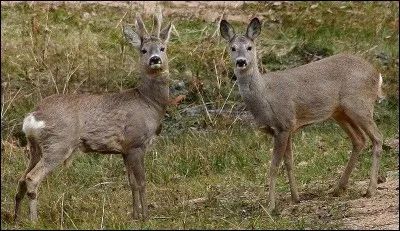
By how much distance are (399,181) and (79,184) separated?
3.04 meters

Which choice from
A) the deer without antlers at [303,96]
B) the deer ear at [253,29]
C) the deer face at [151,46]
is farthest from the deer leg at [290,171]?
the deer face at [151,46]

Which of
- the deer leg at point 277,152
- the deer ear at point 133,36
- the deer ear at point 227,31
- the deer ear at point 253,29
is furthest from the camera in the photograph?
the deer ear at point 227,31

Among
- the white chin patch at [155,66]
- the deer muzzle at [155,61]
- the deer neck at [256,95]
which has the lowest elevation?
the deer neck at [256,95]

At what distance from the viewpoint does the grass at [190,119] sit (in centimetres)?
965

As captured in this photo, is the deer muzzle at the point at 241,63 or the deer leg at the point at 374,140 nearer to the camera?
the deer muzzle at the point at 241,63

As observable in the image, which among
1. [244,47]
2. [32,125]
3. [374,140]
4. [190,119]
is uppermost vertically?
[244,47]

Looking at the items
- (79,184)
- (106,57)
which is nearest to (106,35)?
(106,57)

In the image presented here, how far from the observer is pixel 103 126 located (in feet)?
32.1

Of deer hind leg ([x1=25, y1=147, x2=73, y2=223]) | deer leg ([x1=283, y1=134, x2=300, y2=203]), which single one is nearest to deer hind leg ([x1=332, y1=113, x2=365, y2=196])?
deer leg ([x1=283, y1=134, x2=300, y2=203])

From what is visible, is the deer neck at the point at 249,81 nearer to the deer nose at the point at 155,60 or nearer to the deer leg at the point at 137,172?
the deer nose at the point at 155,60

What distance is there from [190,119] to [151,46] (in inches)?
133

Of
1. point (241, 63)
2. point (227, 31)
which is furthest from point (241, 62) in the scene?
point (227, 31)

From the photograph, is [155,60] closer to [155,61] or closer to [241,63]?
[155,61]

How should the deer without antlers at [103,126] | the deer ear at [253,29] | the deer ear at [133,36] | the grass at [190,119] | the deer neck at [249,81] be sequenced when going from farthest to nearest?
the deer ear at [253,29] < the deer ear at [133,36] < the deer neck at [249,81] < the grass at [190,119] < the deer without antlers at [103,126]
